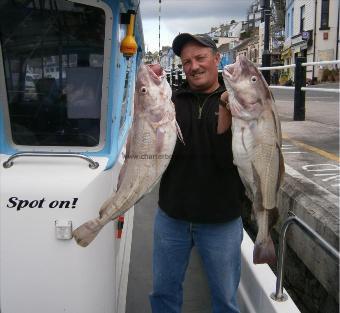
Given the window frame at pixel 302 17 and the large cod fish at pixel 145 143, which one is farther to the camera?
the window frame at pixel 302 17

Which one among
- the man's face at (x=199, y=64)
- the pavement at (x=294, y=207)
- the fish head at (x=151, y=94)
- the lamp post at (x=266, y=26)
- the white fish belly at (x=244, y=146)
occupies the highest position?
the lamp post at (x=266, y=26)

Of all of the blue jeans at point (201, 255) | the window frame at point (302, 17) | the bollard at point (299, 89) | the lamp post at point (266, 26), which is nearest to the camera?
the blue jeans at point (201, 255)

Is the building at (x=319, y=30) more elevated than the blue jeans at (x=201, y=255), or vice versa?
the building at (x=319, y=30)

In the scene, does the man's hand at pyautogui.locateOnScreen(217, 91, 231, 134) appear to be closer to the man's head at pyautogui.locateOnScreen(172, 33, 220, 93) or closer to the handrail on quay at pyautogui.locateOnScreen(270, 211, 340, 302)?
the man's head at pyautogui.locateOnScreen(172, 33, 220, 93)

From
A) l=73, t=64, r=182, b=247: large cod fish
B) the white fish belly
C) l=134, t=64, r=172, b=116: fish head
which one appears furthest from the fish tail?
the white fish belly

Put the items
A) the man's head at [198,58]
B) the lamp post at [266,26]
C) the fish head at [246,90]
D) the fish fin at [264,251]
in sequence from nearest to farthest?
the fish head at [246,90] < the fish fin at [264,251] < the man's head at [198,58] < the lamp post at [266,26]

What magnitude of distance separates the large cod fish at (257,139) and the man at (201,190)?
296 millimetres

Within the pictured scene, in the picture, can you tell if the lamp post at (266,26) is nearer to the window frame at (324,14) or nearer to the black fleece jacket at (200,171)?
the black fleece jacket at (200,171)

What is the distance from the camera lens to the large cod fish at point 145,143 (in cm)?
204

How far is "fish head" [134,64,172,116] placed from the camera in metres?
2.03

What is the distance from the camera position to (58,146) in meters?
2.75

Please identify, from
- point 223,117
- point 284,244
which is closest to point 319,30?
point 284,244

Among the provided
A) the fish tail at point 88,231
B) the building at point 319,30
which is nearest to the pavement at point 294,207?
the fish tail at point 88,231

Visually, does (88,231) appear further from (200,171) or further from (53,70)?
(53,70)
